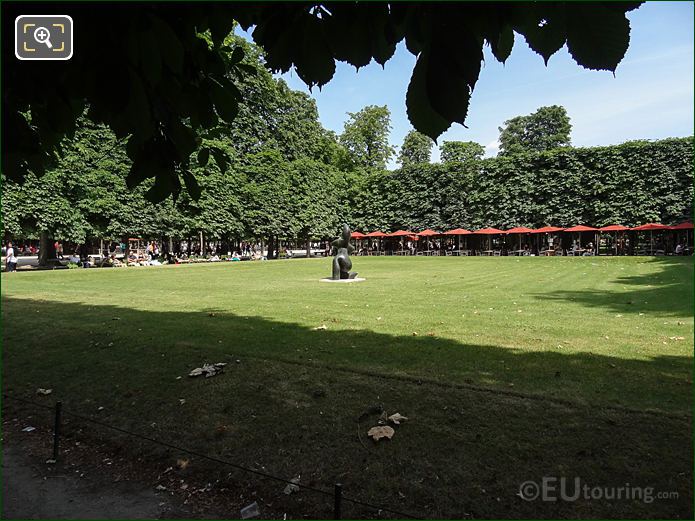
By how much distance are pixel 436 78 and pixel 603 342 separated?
6752mm

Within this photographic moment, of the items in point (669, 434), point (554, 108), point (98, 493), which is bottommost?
point (98, 493)

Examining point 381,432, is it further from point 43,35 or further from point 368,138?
point 368,138

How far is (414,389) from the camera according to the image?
504 centimetres

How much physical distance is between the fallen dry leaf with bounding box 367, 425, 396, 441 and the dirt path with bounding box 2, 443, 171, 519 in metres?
1.64

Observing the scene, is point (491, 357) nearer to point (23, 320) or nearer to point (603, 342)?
point (603, 342)

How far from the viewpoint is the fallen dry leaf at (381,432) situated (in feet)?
12.8

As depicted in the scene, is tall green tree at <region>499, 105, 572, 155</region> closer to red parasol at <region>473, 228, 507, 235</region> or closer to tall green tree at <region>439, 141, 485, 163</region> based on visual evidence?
tall green tree at <region>439, 141, 485, 163</region>

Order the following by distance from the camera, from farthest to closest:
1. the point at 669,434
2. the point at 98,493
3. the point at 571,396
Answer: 1. the point at 571,396
2. the point at 669,434
3. the point at 98,493

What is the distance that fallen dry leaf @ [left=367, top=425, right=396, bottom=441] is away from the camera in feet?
12.8

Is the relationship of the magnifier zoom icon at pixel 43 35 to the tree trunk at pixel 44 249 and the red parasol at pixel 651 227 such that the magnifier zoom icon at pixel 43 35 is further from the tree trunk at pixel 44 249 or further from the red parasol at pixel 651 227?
the red parasol at pixel 651 227

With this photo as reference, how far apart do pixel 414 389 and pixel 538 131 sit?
75.3m

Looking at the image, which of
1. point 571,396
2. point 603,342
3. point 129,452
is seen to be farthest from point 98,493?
point 603,342

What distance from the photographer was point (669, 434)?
379cm

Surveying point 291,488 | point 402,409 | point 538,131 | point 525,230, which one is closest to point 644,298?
point 402,409
